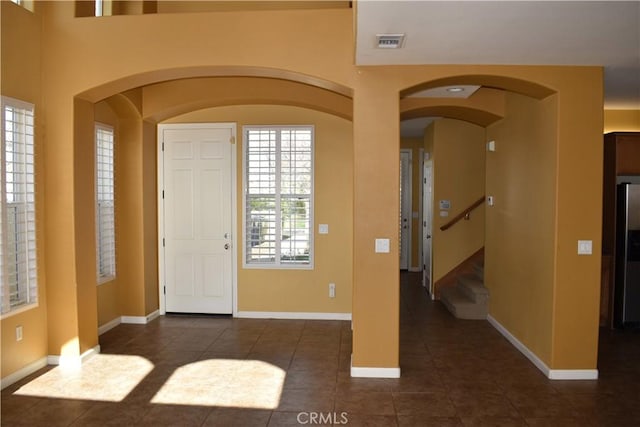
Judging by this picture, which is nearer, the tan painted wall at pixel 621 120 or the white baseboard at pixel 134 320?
the white baseboard at pixel 134 320

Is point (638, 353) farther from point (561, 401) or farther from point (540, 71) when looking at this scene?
point (540, 71)

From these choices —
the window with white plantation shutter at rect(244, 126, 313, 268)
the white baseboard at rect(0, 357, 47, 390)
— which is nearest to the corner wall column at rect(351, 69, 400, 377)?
the window with white plantation shutter at rect(244, 126, 313, 268)

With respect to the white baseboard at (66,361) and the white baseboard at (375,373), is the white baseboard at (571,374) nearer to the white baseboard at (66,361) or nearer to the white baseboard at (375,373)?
the white baseboard at (375,373)

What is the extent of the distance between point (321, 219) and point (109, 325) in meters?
2.71

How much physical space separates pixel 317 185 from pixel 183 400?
3014 millimetres

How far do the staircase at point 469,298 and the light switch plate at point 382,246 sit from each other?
7.89ft

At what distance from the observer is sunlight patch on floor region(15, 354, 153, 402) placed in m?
3.67

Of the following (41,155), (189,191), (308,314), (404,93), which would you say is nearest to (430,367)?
(308,314)

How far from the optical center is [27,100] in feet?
13.3

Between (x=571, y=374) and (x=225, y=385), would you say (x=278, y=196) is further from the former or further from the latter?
(x=571, y=374)

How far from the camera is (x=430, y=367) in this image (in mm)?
4309

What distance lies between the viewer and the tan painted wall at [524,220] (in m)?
4.15

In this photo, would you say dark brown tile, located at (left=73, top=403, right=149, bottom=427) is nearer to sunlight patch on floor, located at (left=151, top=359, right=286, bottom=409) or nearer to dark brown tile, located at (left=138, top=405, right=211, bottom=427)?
dark brown tile, located at (left=138, top=405, right=211, bottom=427)

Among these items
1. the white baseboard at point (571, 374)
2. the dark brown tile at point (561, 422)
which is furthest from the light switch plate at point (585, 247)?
the dark brown tile at point (561, 422)
